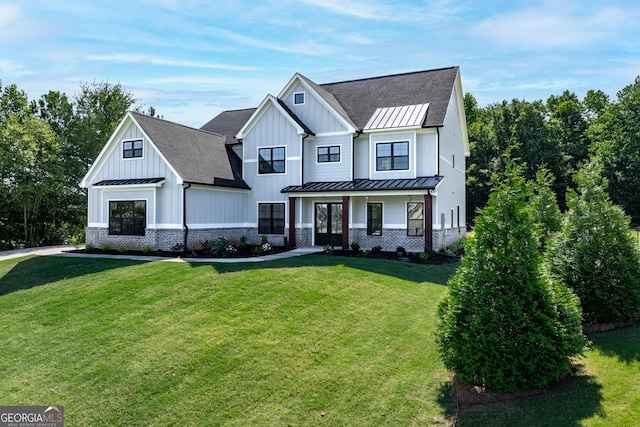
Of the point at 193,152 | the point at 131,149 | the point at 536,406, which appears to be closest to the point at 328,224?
the point at 193,152

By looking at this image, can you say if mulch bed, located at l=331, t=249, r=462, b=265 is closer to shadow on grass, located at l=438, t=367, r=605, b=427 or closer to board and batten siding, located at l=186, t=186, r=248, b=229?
board and batten siding, located at l=186, t=186, r=248, b=229

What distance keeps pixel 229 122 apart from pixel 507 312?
24194mm

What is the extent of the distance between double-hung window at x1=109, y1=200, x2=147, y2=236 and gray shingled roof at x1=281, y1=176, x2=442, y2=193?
6.64m

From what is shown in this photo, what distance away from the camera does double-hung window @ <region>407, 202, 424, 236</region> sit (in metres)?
19.4

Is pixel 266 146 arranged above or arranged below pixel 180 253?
above

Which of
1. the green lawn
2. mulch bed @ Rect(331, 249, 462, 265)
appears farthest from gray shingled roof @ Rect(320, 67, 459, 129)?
the green lawn

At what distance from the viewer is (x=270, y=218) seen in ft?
72.3

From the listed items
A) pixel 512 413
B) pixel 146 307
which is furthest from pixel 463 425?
pixel 146 307

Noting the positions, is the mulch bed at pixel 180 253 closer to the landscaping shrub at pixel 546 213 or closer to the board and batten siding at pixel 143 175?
the board and batten siding at pixel 143 175

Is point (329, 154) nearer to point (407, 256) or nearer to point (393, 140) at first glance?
point (393, 140)

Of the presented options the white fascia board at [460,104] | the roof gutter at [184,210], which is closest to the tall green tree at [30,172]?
the roof gutter at [184,210]

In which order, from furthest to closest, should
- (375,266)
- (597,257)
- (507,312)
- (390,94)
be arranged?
(390,94)
(375,266)
(597,257)
(507,312)

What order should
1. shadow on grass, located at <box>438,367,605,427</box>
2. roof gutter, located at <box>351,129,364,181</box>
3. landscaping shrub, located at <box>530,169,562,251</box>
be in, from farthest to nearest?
roof gutter, located at <box>351,129,364,181</box>
landscaping shrub, located at <box>530,169,562,251</box>
shadow on grass, located at <box>438,367,605,427</box>

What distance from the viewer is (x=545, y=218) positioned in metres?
11.9
